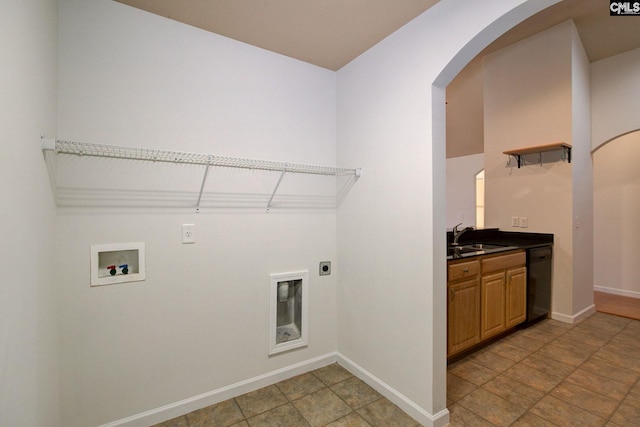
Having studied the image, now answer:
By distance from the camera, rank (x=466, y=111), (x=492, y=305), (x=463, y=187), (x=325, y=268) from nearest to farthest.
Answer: (x=325, y=268) < (x=492, y=305) < (x=466, y=111) < (x=463, y=187)

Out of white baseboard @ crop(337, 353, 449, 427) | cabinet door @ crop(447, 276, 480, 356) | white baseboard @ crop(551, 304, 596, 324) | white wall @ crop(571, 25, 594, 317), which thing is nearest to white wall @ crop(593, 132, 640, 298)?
white wall @ crop(571, 25, 594, 317)

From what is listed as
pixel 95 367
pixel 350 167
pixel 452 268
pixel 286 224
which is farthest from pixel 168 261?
pixel 452 268

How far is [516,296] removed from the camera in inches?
114

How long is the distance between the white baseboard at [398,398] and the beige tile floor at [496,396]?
37mm

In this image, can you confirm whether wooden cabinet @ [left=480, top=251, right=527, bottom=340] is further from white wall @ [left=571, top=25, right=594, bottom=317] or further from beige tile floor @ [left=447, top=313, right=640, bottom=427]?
white wall @ [left=571, top=25, right=594, bottom=317]

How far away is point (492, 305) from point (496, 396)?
2.75 feet

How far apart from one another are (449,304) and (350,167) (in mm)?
1315

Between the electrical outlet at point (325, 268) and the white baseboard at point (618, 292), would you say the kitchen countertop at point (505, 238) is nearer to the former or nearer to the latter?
the electrical outlet at point (325, 268)

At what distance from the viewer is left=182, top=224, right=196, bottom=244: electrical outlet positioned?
1.87m

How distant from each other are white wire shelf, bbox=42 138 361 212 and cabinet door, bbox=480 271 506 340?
154cm

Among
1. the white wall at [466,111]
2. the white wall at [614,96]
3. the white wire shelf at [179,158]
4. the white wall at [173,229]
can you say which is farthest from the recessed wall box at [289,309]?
the white wall at [614,96]

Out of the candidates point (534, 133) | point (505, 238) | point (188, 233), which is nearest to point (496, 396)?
point (505, 238)

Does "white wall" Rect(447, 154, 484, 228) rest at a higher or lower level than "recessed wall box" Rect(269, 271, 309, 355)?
higher

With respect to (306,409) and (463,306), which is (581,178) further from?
(306,409)
